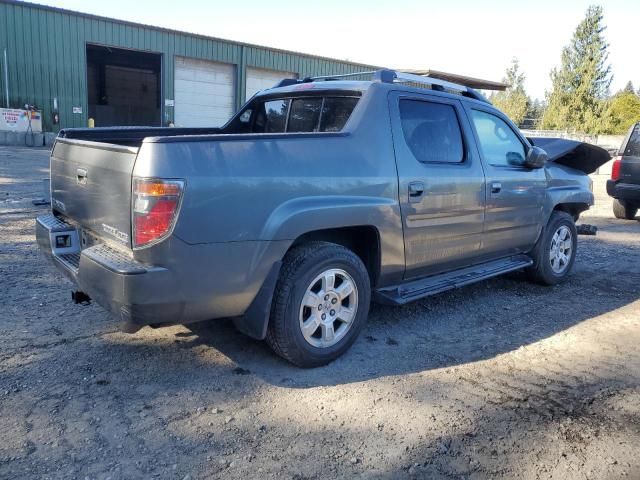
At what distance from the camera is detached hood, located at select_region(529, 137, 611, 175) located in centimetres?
610

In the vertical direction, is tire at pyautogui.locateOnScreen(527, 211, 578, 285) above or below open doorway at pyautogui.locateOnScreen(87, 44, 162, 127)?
below

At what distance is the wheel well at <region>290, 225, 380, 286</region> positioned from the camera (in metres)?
3.81

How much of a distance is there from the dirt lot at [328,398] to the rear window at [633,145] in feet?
21.5

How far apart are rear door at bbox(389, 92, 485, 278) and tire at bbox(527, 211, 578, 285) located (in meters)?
1.25

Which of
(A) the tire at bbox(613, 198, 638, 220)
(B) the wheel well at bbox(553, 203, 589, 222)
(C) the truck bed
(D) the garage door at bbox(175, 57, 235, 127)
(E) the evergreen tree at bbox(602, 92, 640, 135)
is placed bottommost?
(A) the tire at bbox(613, 198, 638, 220)

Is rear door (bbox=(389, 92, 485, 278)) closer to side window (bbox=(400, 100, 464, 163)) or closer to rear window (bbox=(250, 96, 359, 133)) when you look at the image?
side window (bbox=(400, 100, 464, 163))

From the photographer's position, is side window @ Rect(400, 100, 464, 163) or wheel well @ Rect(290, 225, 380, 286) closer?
wheel well @ Rect(290, 225, 380, 286)

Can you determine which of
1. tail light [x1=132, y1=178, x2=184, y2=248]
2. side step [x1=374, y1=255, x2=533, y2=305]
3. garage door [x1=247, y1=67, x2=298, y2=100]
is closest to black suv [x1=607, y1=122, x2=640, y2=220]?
side step [x1=374, y1=255, x2=533, y2=305]

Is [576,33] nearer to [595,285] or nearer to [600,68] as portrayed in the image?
[600,68]

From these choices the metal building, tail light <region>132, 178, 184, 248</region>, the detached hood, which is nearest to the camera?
tail light <region>132, 178, 184, 248</region>

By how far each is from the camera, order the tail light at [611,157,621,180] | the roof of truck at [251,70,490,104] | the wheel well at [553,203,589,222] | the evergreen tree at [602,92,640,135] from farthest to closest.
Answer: the evergreen tree at [602,92,640,135]
the tail light at [611,157,621,180]
the wheel well at [553,203,589,222]
the roof of truck at [251,70,490,104]

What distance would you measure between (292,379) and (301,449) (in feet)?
2.43

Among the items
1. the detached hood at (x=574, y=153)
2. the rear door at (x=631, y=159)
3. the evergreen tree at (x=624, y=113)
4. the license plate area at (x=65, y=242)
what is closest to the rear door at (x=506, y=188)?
the detached hood at (x=574, y=153)

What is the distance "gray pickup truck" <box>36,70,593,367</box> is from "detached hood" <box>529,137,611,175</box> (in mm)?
1017
